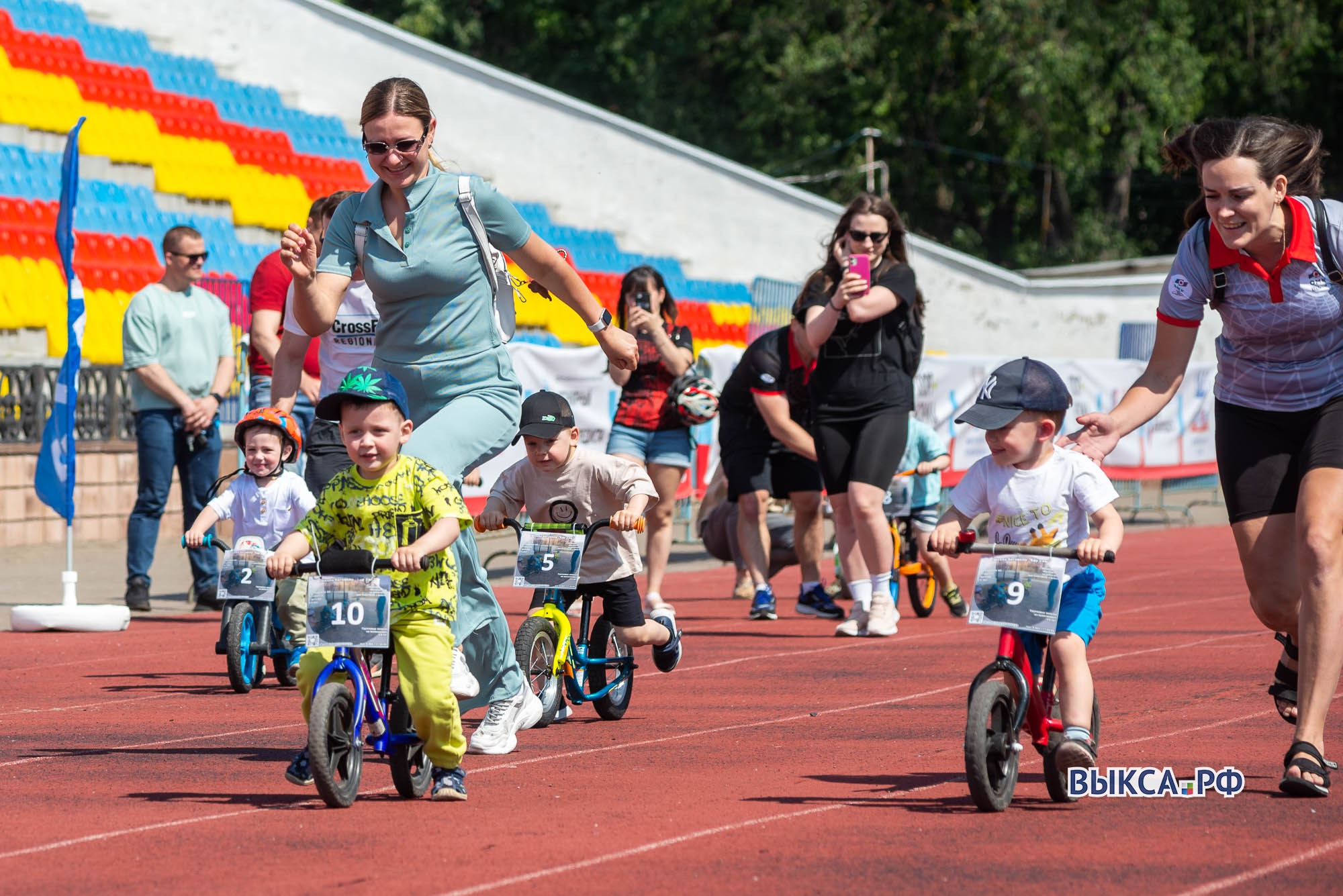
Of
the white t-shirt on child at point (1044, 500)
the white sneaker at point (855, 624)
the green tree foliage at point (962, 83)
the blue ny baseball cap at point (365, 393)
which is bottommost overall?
the white sneaker at point (855, 624)

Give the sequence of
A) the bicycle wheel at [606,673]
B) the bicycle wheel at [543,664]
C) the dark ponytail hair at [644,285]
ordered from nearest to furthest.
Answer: the bicycle wheel at [543,664] → the bicycle wheel at [606,673] → the dark ponytail hair at [644,285]

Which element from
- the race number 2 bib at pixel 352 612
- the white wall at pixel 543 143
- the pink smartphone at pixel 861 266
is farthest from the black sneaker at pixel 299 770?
the white wall at pixel 543 143

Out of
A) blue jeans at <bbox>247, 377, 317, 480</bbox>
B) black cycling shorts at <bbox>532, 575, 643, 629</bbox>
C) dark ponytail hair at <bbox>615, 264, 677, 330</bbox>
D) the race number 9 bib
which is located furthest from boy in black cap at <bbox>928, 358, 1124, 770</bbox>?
dark ponytail hair at <bbox>615, 264, 677, 330</bbox>

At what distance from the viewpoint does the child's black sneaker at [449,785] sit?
554cm

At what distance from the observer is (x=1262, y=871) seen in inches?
181

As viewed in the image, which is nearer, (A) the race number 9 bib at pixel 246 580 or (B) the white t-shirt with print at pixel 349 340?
(B) the white t-shirt with print at pixel 349 340

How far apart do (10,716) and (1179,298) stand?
4874mm

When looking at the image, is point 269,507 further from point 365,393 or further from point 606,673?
point 365,393

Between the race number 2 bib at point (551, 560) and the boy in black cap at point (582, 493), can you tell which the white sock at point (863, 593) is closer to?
the boy in black cap at point (582, 493)

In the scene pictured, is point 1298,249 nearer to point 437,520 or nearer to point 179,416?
point 437,520

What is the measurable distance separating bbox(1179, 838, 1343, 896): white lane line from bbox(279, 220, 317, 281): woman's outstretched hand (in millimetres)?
3389

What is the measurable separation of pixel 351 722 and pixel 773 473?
633 cm

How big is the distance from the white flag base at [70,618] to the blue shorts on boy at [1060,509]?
21.6 feet

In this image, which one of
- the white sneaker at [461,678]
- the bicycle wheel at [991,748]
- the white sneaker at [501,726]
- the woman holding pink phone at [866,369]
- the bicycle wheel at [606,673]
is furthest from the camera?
the woman holding pink phone at [866,369]
